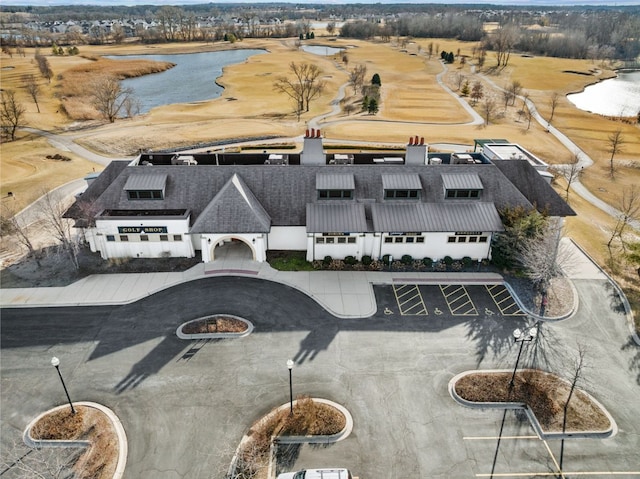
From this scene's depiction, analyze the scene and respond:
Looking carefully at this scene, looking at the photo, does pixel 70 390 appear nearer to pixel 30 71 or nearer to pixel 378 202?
pixel 378 202

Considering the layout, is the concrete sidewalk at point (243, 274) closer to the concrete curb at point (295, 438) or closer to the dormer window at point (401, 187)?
the dormer window at point (401, 187)

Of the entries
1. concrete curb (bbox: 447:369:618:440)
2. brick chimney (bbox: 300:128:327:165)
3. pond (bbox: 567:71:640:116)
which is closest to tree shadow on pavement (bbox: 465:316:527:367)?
concrete curb (bbox: 447:369:618:440)

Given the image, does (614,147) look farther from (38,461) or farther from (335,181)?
(38,461)

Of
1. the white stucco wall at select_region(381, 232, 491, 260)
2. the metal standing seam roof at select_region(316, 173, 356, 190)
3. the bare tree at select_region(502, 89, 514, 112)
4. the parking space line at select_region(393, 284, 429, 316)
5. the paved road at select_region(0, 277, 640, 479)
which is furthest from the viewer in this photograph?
the bare tree at select_region(502, 89, 514, 112)

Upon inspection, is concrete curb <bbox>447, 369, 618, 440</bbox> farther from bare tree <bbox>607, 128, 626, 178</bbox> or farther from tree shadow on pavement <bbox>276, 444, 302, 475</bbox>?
bare tree <bbox>607, 128, 626, 178</bbox>

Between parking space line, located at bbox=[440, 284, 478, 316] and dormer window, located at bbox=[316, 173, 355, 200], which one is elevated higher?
dormer window, located at bbox=[316, 173, 355, 200]

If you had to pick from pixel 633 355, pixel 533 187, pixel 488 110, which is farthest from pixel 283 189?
pixel 488 110

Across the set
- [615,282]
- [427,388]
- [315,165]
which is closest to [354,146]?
[315,165]
